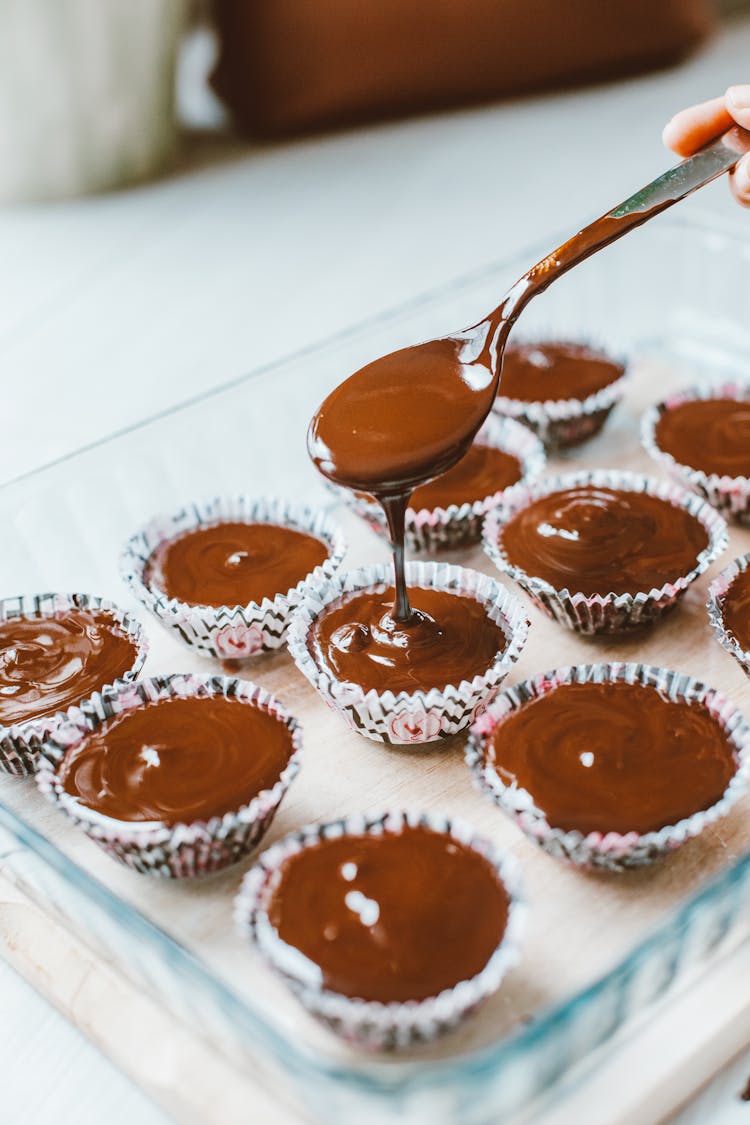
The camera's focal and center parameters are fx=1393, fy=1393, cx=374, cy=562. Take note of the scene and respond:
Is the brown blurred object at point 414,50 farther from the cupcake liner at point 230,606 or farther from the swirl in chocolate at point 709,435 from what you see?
the cupcake liner at point 230,606

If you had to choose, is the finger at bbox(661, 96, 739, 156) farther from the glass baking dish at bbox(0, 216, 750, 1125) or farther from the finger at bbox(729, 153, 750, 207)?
the glass baking dish at bbox(0, 216, 750, 1125)

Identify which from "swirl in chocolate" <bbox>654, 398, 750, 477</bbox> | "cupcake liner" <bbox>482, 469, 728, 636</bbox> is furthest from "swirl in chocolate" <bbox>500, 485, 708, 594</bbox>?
"swirl in chocolate" <bbox>654, 398, 750, 477</bbox>

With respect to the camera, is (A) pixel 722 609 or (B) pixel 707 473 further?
(B) pixel 707 473

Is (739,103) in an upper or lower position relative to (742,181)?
upper

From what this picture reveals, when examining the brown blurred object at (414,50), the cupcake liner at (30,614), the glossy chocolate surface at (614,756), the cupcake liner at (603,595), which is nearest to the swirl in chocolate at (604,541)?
the cupcake liner at (603,595)

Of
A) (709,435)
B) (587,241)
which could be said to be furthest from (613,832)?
(709,435)

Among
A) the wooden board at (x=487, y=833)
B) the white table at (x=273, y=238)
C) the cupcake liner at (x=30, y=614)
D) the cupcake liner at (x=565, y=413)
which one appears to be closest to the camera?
the wooden board at (x=487, y=833)

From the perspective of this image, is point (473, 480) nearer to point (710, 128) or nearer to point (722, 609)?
point (722, 609)
